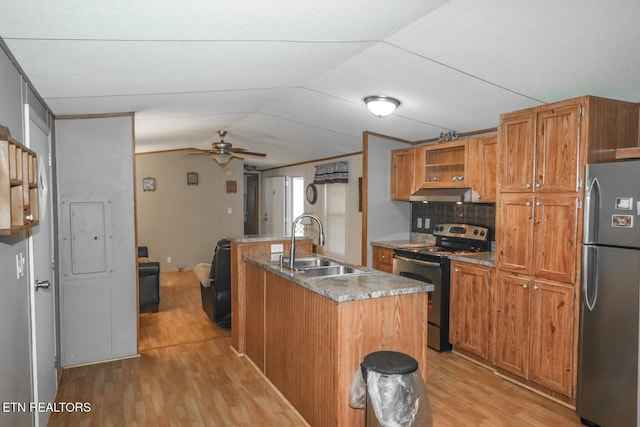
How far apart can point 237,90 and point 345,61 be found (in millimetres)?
996

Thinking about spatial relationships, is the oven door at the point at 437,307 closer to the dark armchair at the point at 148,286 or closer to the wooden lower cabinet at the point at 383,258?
the wooden lower cabinet at the point at 383,258

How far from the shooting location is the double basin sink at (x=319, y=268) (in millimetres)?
3024

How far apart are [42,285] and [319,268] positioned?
175 centimetres

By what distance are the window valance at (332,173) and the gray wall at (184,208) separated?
84.2 inches

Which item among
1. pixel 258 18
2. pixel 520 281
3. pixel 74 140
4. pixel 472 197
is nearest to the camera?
pixel 258 18

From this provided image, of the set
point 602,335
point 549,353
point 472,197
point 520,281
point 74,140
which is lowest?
point 549,353

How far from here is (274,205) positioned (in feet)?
32.2

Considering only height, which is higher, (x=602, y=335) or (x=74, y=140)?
(x=74, y=140)

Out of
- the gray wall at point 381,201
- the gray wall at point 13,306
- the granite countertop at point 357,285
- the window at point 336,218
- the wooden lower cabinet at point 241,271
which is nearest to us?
the gray wall at point 13,306

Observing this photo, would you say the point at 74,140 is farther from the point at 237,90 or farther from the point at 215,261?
the point at 215,261

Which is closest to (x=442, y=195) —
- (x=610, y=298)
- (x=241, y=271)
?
(x=610, y=298)

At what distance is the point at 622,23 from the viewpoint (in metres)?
2.09

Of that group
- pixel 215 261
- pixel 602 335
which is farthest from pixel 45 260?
pixel 602 335

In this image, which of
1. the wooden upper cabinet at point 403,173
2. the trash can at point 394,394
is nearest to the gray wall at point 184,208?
the wooden upper cabinet at point 403,173
